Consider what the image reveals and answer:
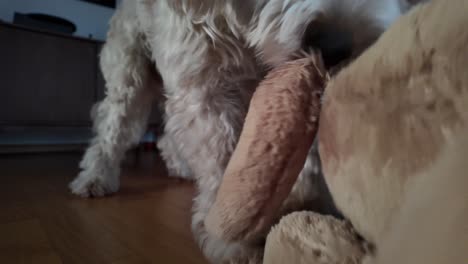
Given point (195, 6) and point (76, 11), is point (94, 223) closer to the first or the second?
point (195, 6)

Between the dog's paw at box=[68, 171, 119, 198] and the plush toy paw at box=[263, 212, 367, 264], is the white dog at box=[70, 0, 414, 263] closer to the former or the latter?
the dog's paw at box=[68, 171, 119, 198]

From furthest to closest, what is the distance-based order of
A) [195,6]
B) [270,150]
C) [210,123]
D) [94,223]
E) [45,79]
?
1. [45,79]
2. [94,223]
3. [210,123]
4. [195,6]
5. [270,150]

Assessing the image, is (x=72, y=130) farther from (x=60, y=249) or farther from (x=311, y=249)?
(x=311, y=249)

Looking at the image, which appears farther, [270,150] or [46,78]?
[46,78]

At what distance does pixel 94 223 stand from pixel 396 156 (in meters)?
0.79

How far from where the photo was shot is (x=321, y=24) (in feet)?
1.56

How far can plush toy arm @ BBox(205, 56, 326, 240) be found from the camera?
431mm

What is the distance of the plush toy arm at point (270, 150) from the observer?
0.43 m

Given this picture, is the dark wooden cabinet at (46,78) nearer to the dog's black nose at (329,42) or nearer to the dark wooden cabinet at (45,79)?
the dark wooden cabinet at (45,79)

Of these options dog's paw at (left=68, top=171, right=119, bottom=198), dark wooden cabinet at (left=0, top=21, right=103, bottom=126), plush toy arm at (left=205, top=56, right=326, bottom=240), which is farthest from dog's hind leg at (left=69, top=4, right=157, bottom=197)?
dark wooden cabinet at (left=0, top=21, right=103, bottom=126)

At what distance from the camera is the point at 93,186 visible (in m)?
1.17

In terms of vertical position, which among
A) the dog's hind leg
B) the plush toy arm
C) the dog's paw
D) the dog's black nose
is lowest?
the dog's paw

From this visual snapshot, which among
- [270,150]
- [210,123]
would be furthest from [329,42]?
[210,123]

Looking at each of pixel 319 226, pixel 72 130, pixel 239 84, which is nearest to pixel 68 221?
pixel 239 84
